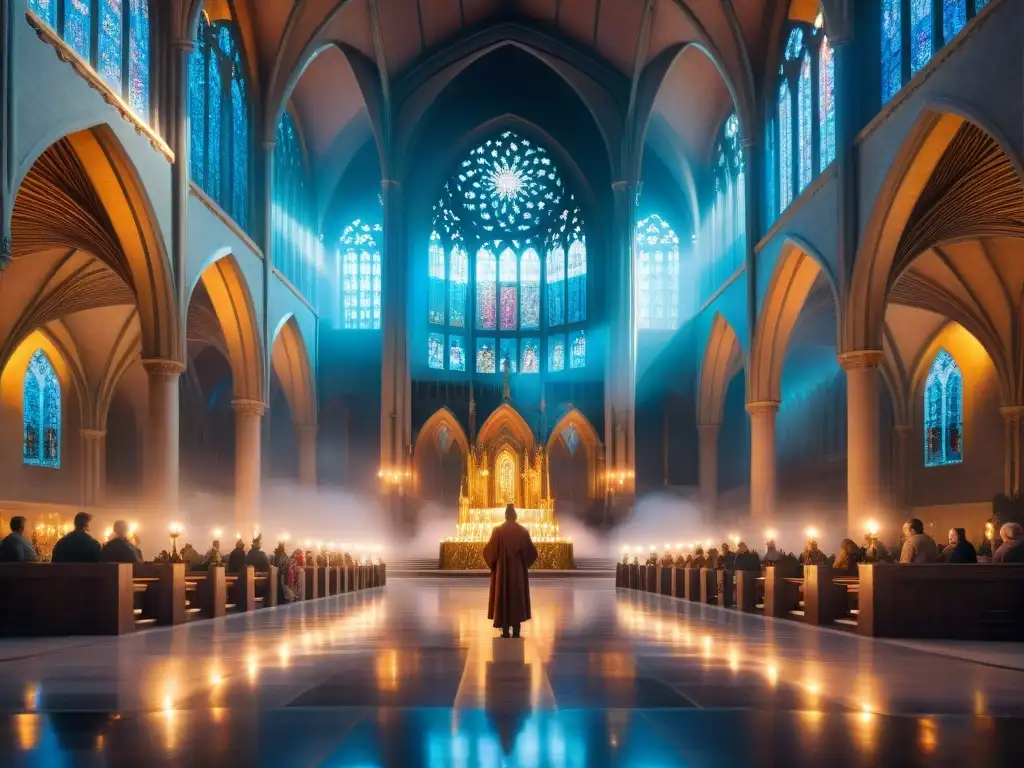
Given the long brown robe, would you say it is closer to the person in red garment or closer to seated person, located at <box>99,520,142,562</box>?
the person in red garment

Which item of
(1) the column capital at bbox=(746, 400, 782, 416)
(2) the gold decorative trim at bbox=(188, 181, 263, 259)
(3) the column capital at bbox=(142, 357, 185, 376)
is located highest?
(2) the gold decorative trim at bbox=(188, 181, 263, 259)

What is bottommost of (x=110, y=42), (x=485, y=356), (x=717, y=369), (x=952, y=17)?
(x=717, y=369)

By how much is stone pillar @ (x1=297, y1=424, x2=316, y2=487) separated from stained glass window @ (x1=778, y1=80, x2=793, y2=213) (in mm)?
19719

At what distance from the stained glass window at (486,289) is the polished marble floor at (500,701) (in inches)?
1339

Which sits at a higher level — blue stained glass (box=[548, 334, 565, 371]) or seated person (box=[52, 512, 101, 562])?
blue stained glass (box=[548, 334, 565, 371])

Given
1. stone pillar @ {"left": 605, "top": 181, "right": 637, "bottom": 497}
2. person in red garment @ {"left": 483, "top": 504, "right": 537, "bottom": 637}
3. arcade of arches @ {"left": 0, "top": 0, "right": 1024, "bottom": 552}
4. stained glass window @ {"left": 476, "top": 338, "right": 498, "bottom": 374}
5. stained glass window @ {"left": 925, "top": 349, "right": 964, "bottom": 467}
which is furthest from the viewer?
stained glass window @ {"left": 476, "top": 338, "right": 498, "bottom": 374}

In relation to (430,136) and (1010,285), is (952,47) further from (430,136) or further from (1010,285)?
(430,136)

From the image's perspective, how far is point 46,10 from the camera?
19422 mm

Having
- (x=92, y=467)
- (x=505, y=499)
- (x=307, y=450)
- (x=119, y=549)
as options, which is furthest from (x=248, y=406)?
(x=119, y=549)

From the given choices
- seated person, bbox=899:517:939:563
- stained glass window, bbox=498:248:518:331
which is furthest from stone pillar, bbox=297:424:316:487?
seated person, bbox=899:517:939:563

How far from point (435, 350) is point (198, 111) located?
1916cm

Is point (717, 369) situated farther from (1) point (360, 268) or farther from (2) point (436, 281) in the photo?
(1) point (360, 268)

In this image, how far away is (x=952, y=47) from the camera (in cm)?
1950

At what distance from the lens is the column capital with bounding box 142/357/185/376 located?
79.9 feet
